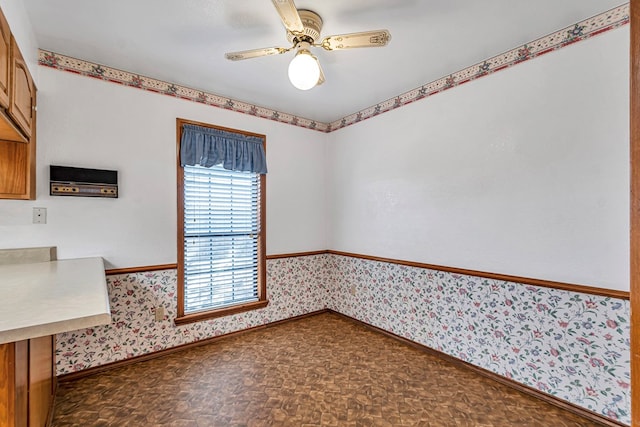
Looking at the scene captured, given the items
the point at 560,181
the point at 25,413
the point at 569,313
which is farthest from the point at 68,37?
the point at 569,313

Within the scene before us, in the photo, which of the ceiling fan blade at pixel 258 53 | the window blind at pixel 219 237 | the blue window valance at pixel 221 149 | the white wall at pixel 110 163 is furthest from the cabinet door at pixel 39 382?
the ceiling fan blade at pixel 258 53

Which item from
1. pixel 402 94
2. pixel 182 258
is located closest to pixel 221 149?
pixel 182 258

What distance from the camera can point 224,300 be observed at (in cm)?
328

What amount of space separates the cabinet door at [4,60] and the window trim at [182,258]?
1.40 meters

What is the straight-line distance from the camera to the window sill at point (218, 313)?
9.71 ft

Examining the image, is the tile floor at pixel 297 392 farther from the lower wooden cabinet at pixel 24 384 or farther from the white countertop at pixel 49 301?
the white countertop at pixel 49 301

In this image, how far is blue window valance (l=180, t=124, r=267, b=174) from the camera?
117 inches

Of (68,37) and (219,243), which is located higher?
(68,37)

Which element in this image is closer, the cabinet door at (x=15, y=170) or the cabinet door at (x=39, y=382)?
the cabinet door at (x=39, y=382)

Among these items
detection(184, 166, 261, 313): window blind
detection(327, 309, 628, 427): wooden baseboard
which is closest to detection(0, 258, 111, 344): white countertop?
detection(184, 166, 261, 313): window blind

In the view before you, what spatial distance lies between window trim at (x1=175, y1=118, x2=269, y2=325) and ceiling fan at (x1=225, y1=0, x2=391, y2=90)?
4.41 ft

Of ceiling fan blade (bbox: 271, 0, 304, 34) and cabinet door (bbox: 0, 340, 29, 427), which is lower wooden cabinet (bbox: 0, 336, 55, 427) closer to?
cabinet door (bbox: 0, 340, 29, 427)

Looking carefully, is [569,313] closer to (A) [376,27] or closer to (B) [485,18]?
(B) [485,18]

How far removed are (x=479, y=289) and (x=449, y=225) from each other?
59 cm
